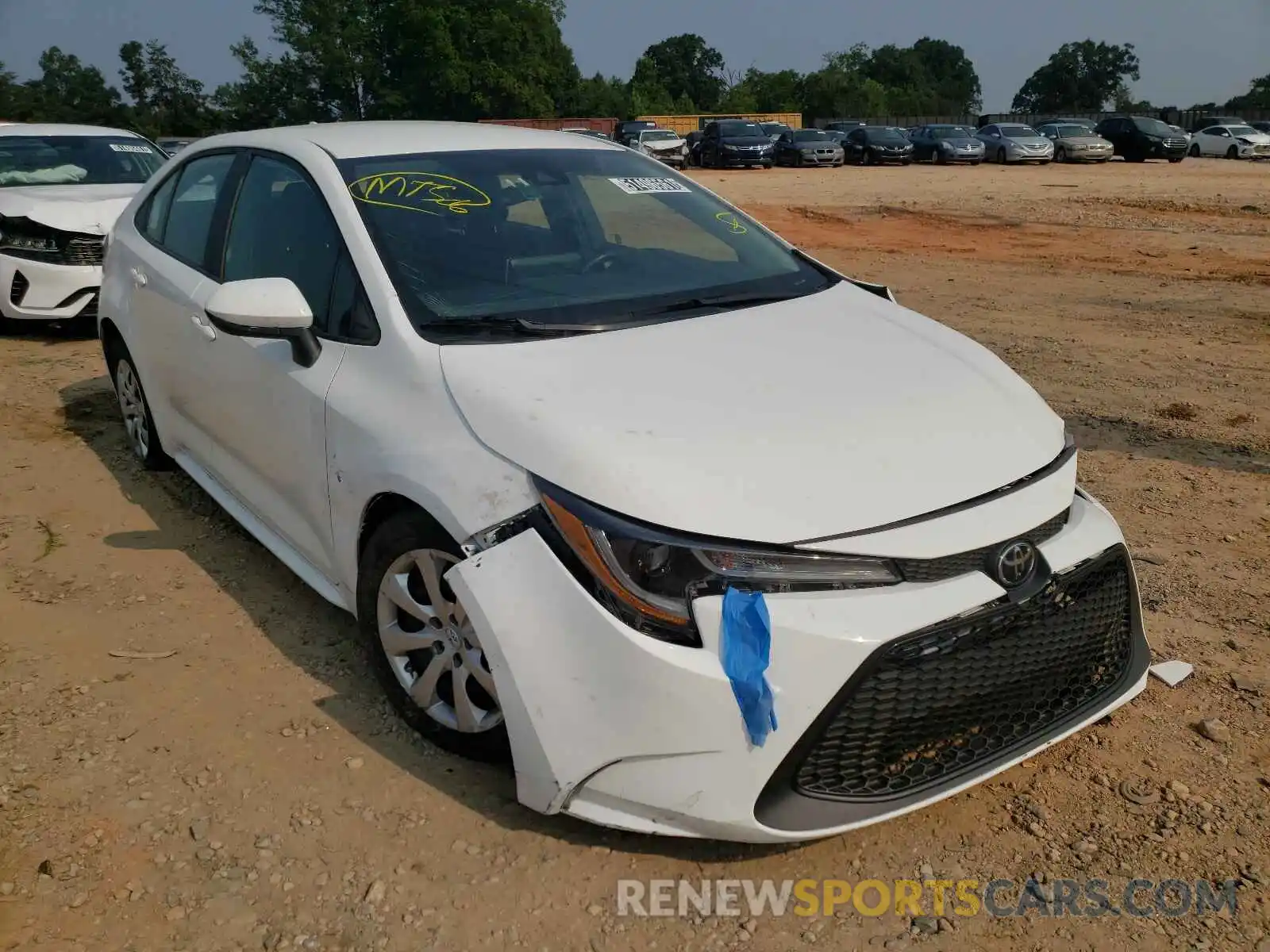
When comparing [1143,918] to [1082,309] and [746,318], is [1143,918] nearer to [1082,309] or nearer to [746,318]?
[746,318]

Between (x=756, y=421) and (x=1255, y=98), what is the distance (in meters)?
97.9

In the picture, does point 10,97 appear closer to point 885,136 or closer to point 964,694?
point 885,136

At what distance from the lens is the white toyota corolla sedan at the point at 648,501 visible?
230 centimetres

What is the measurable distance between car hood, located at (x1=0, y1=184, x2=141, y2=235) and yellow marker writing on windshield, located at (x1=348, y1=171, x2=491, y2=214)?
5.03m

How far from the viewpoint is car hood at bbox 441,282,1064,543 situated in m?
2.37

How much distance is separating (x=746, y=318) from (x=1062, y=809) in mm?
1581

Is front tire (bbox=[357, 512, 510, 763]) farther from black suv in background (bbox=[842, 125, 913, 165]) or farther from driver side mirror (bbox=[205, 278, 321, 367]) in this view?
black suv in background (bbox=[842, 125, 913, 165])

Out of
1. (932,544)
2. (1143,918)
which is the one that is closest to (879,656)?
(932,544)

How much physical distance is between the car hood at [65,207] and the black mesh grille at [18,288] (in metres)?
0.41

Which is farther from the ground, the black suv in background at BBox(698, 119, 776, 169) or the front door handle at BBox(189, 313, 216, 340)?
the front door handle at BBox(189, 313, 216, 340)

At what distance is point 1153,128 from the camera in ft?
114

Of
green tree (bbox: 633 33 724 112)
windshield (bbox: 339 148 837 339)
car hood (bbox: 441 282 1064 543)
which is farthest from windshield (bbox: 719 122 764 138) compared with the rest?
green tree (bbox: 633 33 724 112)

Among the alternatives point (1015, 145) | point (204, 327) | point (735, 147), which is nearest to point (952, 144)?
point (1015, 145)

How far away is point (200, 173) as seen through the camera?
14.2ft
